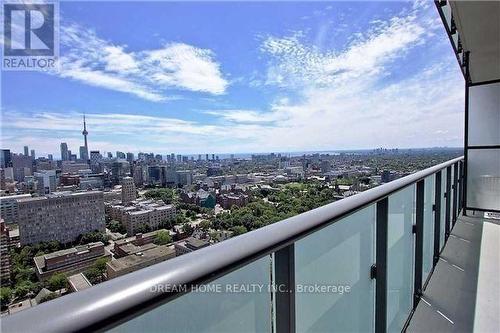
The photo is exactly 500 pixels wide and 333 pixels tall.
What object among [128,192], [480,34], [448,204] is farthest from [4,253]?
[480,34]

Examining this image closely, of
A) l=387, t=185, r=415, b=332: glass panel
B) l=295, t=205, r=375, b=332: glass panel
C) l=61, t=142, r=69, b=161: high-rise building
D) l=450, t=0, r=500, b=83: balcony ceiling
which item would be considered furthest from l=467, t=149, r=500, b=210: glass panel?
l=61, t=142, r=69, b=161: high-rise building

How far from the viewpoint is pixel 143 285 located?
0.51 m

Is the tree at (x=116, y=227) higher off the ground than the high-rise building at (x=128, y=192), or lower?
lower

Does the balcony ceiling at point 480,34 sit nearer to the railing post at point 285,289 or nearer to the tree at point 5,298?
the railing post at point 285,289

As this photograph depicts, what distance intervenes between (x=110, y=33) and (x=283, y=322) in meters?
9.44

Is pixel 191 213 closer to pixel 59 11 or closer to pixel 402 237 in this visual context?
pixel 402 237

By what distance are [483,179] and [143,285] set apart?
628 centimetres

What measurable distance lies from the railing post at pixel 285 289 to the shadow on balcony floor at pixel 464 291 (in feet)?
5.28

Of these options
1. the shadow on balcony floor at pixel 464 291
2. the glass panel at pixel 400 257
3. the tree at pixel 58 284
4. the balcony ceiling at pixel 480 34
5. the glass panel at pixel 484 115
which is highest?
the balcony ceiling at pixel 480 34

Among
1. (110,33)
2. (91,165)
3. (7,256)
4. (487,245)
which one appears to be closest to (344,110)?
(110,33)

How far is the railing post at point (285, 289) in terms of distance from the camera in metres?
0.91

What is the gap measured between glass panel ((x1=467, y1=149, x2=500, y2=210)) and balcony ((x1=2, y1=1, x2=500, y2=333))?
1227 mm

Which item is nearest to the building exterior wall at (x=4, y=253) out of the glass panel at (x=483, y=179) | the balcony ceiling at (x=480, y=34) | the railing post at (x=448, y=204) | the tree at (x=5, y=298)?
the tree at (x=5, y=298)

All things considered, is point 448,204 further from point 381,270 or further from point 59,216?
point 59,216
